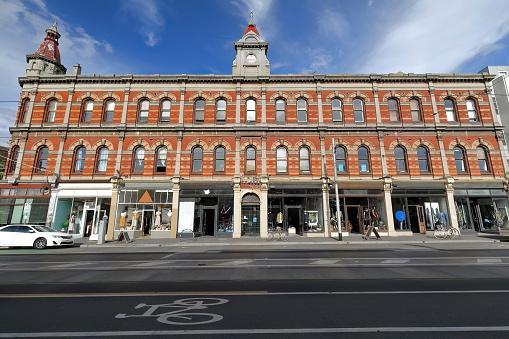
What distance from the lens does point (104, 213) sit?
66.5ft

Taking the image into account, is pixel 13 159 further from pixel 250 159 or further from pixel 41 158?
pixel 250 159

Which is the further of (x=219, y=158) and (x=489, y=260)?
(x=219, y=158)

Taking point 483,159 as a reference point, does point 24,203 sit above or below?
below

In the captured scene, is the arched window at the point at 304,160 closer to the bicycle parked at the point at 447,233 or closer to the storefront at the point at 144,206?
the bicycle parked at the point at 447,233

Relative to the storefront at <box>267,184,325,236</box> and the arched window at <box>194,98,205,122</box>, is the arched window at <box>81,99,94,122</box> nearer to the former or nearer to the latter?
the arched window at <box>194,98,205,122</box>

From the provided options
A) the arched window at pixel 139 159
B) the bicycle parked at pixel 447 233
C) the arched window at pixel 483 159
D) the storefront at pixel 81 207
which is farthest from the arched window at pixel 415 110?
the storefront at pixel 81 207

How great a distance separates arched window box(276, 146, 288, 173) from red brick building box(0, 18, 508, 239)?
4.6 inches

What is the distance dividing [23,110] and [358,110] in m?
28.7

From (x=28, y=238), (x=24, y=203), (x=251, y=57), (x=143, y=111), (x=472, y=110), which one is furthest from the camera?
(x=251, y=57)

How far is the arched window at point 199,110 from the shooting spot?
21.7 meters

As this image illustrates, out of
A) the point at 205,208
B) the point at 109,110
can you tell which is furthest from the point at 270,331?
the point at 109,110

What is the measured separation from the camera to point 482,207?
1998 cm

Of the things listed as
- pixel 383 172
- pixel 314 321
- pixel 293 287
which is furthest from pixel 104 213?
pixel 383 172

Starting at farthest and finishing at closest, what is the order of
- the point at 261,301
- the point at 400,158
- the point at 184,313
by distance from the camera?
the point at 400,158 → the point at 261,301 → the point at 184,313
